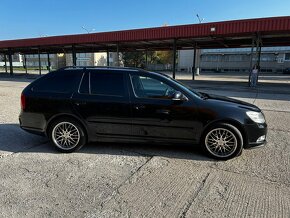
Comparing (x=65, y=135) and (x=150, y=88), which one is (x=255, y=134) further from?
(x=65, y=135)

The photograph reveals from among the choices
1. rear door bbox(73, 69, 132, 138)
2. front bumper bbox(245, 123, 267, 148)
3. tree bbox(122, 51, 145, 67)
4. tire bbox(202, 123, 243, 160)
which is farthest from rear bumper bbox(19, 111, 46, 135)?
tree bbox(122, 51, 145, 67)

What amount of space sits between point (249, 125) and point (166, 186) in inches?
78.0

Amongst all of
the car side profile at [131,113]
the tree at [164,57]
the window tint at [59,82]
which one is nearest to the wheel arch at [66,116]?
the car side profile at [131,113]

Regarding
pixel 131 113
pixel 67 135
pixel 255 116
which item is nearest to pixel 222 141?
pixel 255 116

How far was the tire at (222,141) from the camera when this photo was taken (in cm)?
455

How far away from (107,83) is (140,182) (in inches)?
→ 81.6

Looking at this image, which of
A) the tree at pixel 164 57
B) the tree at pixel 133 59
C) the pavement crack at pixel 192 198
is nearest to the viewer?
the pavement crack at pixel 192 198

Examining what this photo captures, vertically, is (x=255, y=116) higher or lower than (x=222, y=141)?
higher

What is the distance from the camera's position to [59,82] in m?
5.06

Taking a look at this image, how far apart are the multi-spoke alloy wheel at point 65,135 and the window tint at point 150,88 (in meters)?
1.43

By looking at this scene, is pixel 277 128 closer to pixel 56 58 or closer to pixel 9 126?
pixel 9 126

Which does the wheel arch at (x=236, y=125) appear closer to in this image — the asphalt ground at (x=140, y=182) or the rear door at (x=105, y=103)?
the asphalt ground at (x=140, y=182)

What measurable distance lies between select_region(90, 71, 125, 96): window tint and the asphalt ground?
1.17 m

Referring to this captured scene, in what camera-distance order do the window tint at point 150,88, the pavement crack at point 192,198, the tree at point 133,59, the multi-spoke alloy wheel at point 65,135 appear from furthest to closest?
the tree at point 133,59 < the multi-spoke alloy wheel at point 65,135 < the window tint at point 150,88 < the pavement crack at point 192,198
